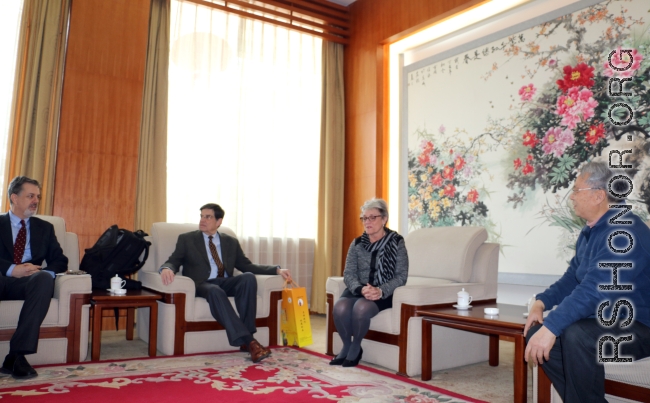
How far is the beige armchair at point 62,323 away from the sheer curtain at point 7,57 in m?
1.62

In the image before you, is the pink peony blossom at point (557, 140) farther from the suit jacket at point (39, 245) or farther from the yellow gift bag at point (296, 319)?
the suit jacket at point (39, 245)

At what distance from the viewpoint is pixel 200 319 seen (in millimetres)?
3568

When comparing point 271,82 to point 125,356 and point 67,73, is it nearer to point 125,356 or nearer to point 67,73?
point 67,73

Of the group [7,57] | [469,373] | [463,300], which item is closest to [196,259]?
[463,300]

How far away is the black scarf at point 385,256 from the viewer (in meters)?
3.43

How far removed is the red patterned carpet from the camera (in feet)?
8.25

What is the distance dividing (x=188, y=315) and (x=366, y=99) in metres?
3.39

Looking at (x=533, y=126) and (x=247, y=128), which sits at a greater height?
(x=247, y=128)

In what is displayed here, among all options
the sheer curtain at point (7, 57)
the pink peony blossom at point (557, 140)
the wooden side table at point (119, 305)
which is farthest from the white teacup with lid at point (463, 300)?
the sheer curtain at point (7, 57)

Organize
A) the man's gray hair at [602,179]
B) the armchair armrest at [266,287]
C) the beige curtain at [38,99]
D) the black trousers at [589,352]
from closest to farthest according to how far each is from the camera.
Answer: the black trousers at [589,352] < the man's gray hair at [602,179] < the armchair armrest at [266,287] < the beige curtain at [38,99]

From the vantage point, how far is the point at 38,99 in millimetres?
4371

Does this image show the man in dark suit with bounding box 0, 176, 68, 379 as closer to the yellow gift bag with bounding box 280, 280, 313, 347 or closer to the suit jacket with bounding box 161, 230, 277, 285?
the suit jacket with bounding box 161, 230, 277, 285

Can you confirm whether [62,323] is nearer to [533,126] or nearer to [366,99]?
[533,126]

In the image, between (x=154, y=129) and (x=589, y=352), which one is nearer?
(x=589, y=352)
